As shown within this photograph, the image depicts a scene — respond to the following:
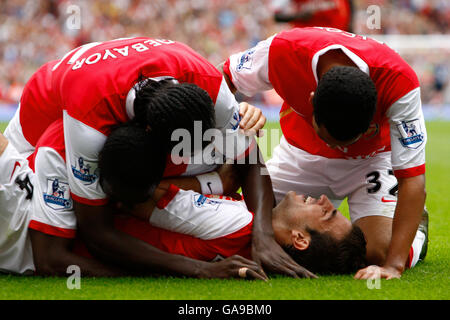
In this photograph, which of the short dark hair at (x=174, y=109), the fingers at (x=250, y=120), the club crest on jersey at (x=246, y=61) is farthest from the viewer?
the club crest on jersey at (x=246, y=61)

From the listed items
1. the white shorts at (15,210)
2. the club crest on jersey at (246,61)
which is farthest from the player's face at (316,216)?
the white shorts at (15,210)

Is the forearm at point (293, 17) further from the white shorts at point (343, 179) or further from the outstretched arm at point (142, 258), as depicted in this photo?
the outstretched arm at point (142, 258)

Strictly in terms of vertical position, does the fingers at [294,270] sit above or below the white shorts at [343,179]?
above

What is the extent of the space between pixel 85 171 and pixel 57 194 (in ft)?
A: 1.07

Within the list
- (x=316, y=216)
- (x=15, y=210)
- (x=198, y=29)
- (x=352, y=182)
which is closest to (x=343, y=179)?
(x=352, y=182)

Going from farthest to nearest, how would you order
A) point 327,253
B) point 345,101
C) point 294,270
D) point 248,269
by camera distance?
point 327,253 → point 294,270 → point 248,269 → point 345,101

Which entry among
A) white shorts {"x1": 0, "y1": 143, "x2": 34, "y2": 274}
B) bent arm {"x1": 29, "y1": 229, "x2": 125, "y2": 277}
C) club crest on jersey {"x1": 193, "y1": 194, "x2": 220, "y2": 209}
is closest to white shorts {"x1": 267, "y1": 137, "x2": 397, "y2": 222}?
club crest on jersey {"x1": 193, "y1": 194, "x2": 220, "y2": 209}

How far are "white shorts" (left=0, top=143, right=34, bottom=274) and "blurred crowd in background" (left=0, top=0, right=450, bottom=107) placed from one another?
16.1 meters

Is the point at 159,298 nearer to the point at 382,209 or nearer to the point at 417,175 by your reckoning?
the point at 417,175

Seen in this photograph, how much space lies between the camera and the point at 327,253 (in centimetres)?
411

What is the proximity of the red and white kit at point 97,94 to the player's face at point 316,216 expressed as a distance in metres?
0.64

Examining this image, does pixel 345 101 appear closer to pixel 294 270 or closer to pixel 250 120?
pixel 250 120

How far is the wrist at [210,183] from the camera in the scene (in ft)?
14.7

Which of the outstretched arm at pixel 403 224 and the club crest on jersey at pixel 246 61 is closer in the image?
the outstretched arm at pixel 403 224
